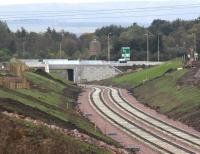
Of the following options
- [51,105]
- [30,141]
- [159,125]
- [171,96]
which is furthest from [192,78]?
[30,141]

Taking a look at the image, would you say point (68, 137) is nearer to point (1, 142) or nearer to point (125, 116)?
point (1, 142)

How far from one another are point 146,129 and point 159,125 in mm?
3471

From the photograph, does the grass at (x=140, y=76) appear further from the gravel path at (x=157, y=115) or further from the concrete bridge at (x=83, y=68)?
the gravel path at (x=157, y=115)

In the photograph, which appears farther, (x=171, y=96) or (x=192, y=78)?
(x=192, y=78)

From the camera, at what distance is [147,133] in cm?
5525

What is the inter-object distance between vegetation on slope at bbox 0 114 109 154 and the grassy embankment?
86.2ft

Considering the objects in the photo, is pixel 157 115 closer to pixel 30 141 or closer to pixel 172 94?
pixel 172 94

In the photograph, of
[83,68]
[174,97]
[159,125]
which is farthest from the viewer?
[83,68]

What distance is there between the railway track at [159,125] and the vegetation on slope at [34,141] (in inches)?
600

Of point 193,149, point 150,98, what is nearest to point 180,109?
point 150,98

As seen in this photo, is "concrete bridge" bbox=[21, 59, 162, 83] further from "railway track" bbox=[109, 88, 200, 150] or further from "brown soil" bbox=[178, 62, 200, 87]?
"railway track" bbox=[109, 88, 200, 150]

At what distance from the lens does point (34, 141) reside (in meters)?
31.3

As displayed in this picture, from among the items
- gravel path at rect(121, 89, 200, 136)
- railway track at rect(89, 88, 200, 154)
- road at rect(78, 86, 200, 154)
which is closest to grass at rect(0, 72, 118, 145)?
road at rect(78, 86, 200, 154)

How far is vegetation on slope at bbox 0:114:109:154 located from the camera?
95.3 feet
